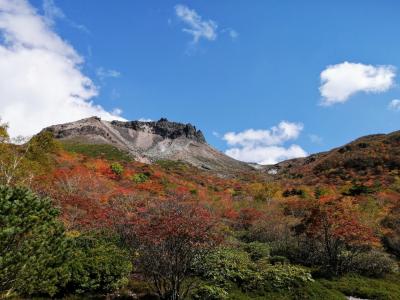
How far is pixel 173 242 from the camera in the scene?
42.0 feet

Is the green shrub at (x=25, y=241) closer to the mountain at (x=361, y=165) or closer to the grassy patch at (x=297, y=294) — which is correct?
the grassy patch at (x=297, y=294)

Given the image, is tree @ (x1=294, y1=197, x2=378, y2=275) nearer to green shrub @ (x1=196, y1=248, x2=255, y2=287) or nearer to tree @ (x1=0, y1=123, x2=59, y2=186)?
green shrub @ (x1=196, y1=248, x2=255, y2=287)

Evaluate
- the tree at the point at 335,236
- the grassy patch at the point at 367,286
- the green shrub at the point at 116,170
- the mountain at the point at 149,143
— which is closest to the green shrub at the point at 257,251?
the tree at the point at 335,236

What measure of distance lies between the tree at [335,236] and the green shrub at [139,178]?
95.1 ft

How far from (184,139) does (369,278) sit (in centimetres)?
17653

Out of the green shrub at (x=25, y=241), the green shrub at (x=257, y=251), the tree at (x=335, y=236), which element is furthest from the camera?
the green shrub at (x=257, y=251)

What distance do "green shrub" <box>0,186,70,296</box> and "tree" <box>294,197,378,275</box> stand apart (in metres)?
15.4

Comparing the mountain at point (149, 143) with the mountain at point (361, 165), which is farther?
the mountain at point (149, 143)

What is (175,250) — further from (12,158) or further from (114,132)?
(114,132)

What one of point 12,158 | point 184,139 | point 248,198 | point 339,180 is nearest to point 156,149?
point 184,139

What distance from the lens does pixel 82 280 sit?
44.1 feet

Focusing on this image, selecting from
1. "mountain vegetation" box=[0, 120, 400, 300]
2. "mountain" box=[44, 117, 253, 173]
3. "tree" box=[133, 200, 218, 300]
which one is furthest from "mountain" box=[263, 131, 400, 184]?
"mountain" box=[44, 117, 253, 173]

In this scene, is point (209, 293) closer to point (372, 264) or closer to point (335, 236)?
point (335, 236)

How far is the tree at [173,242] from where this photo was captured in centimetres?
1255
